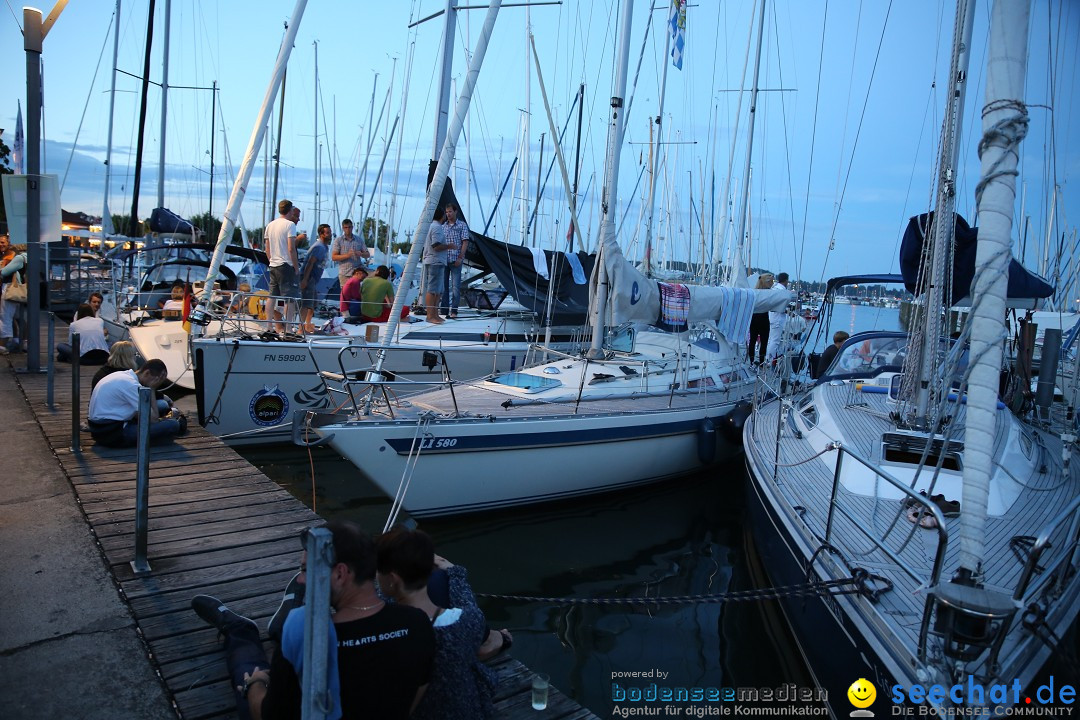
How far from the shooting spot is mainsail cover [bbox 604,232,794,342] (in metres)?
9.35

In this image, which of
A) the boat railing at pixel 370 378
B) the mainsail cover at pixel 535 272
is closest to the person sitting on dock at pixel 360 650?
the boat railing at pixel 370 378

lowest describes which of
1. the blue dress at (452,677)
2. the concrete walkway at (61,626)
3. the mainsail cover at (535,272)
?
the concrete walkway at (61,626)

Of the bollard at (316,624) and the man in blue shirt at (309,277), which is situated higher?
the man in blue shirt at (309,277)

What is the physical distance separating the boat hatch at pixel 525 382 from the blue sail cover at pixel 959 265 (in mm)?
4253

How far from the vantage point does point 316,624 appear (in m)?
2.07

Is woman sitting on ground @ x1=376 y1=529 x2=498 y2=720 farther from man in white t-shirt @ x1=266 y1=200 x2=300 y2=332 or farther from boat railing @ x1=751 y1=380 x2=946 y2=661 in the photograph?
man in white t-shirt @ x1=266 y1=200 x2=300 y2=332

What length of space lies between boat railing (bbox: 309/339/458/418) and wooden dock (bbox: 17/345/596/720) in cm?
122

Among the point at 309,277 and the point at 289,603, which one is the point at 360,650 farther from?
the point at 309,277

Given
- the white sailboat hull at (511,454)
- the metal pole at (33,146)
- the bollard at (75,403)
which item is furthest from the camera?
the metal pole at (33,146)

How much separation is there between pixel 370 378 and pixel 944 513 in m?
5.56

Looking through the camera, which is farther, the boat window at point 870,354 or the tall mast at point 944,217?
the boat window at point 870,354

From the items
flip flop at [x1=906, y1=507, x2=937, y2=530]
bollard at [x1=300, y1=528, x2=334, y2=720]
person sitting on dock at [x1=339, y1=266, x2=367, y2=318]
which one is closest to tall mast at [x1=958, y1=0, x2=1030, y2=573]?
flip flop at [x1=906, y1=507, x2=937, y2=530]

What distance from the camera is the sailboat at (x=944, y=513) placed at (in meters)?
3.12

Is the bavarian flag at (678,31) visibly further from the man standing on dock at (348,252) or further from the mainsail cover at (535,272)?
the man standing on dock at (348,252)
